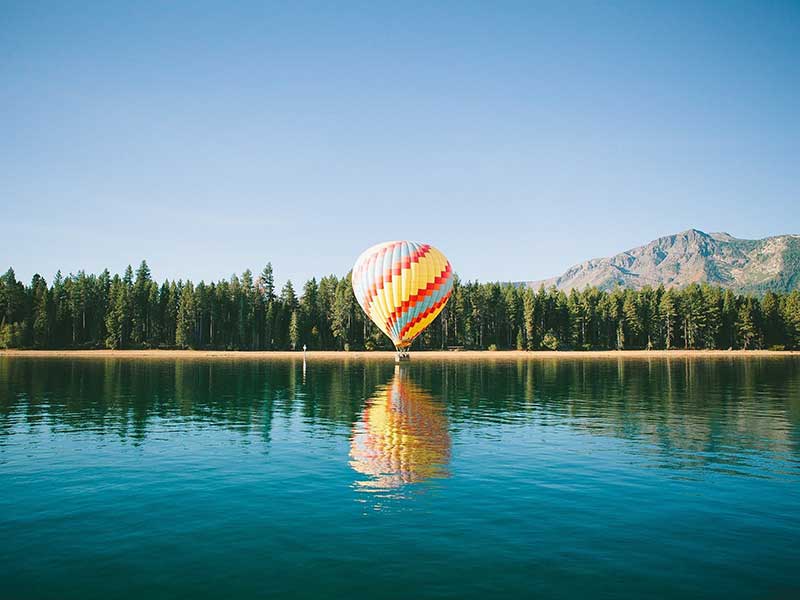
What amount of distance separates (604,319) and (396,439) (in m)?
150

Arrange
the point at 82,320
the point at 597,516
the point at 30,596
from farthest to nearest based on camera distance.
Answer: the point at 82,320 < the point at 597,516 < the point at 30,596

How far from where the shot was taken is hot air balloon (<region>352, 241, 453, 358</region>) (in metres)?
81.1

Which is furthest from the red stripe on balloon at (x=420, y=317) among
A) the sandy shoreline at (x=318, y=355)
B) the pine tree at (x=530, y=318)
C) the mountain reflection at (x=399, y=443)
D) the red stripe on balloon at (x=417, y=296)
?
the pine tree at (x=530, y=318)

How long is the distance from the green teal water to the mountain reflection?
18 cm

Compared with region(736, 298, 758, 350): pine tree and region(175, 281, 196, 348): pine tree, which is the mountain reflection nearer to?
region(175, 281, 196, 348): pine tree

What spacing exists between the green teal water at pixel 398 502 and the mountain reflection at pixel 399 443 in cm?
18

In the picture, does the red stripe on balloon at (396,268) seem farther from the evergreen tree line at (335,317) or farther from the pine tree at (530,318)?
the pine tree at (530,318)

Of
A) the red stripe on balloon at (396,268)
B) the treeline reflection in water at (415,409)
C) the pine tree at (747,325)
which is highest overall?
the red stripe on balloon at (396,268)

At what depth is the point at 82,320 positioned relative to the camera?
15112cm

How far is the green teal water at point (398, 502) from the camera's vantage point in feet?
43.2

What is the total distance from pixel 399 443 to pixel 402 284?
2092 inches

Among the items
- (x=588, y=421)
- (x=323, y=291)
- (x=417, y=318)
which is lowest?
(x=588, y=421)

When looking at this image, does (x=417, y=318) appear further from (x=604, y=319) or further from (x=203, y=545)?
(x=604, y=319)

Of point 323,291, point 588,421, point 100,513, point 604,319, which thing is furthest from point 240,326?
point 100,513
